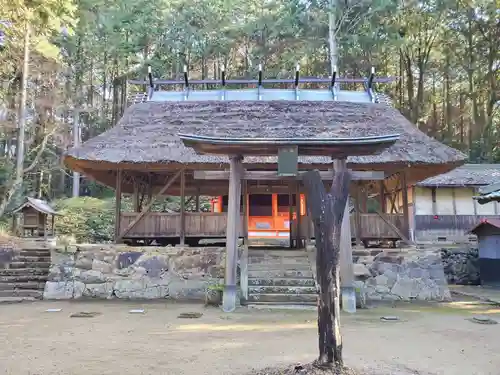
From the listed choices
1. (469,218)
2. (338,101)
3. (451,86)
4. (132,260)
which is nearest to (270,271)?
(132,260)

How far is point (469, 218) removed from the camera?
779 inches

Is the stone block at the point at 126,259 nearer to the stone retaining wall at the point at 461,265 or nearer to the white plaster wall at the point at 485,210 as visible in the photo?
the stone retaining wall at the point at 461,265

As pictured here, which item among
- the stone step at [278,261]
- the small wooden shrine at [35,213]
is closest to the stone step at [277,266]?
the stone step at [278,261]

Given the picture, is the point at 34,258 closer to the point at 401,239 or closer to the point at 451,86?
the point at 401,239

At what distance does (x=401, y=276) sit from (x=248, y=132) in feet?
16.7

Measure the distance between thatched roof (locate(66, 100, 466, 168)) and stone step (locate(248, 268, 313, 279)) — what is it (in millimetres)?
2681

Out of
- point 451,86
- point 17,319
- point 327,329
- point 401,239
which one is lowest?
point 17,319

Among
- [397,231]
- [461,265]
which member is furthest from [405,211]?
[461,265]

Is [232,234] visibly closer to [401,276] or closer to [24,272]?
[401,276]

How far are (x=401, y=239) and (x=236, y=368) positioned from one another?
8078 millimetres

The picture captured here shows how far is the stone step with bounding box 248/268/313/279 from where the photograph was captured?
31.1ft

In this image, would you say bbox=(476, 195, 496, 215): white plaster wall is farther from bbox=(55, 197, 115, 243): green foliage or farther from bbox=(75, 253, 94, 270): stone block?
bbox=(75, 253, 94, 270): stone block

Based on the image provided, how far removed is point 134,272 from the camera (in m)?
10.3

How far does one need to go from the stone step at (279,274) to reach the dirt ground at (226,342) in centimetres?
131
